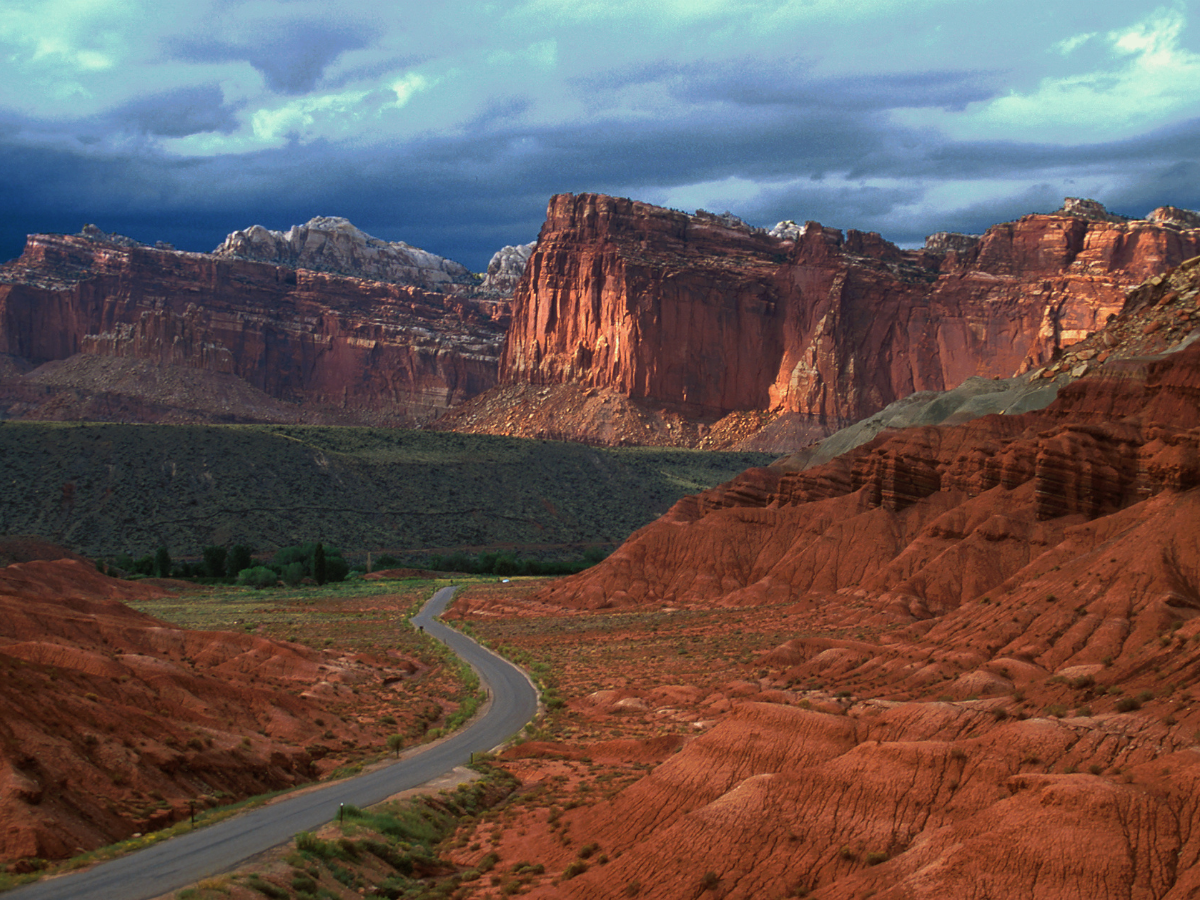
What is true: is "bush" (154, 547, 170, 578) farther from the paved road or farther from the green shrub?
the green shrub

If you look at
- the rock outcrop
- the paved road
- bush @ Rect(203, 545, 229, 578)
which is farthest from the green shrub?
bush @ Rect(203, 545, 229, 578)

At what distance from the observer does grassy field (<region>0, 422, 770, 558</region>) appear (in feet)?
391

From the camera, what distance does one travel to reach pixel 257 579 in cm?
10269

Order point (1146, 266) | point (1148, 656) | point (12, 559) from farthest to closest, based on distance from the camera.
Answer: point (1146, 266)
point (12, 559)
point (1148, 656)

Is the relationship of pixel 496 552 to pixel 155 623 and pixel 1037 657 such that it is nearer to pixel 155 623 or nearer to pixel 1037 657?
pixel 155 623

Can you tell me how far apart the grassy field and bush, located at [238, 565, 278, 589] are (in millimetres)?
15112

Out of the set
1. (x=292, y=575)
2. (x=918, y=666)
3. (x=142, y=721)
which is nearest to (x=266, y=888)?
(x=142, y=721)

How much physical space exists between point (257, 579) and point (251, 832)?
263 feet

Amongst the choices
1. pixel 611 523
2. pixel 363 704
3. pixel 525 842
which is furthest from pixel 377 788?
pixel 611 523

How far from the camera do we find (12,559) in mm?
94125

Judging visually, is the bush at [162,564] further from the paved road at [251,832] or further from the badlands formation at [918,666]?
the paved road at [251,832]

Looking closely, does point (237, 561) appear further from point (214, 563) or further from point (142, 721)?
point (142, 721)

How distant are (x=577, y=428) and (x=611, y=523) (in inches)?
2211

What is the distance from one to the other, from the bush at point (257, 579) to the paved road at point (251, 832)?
2460 inches
